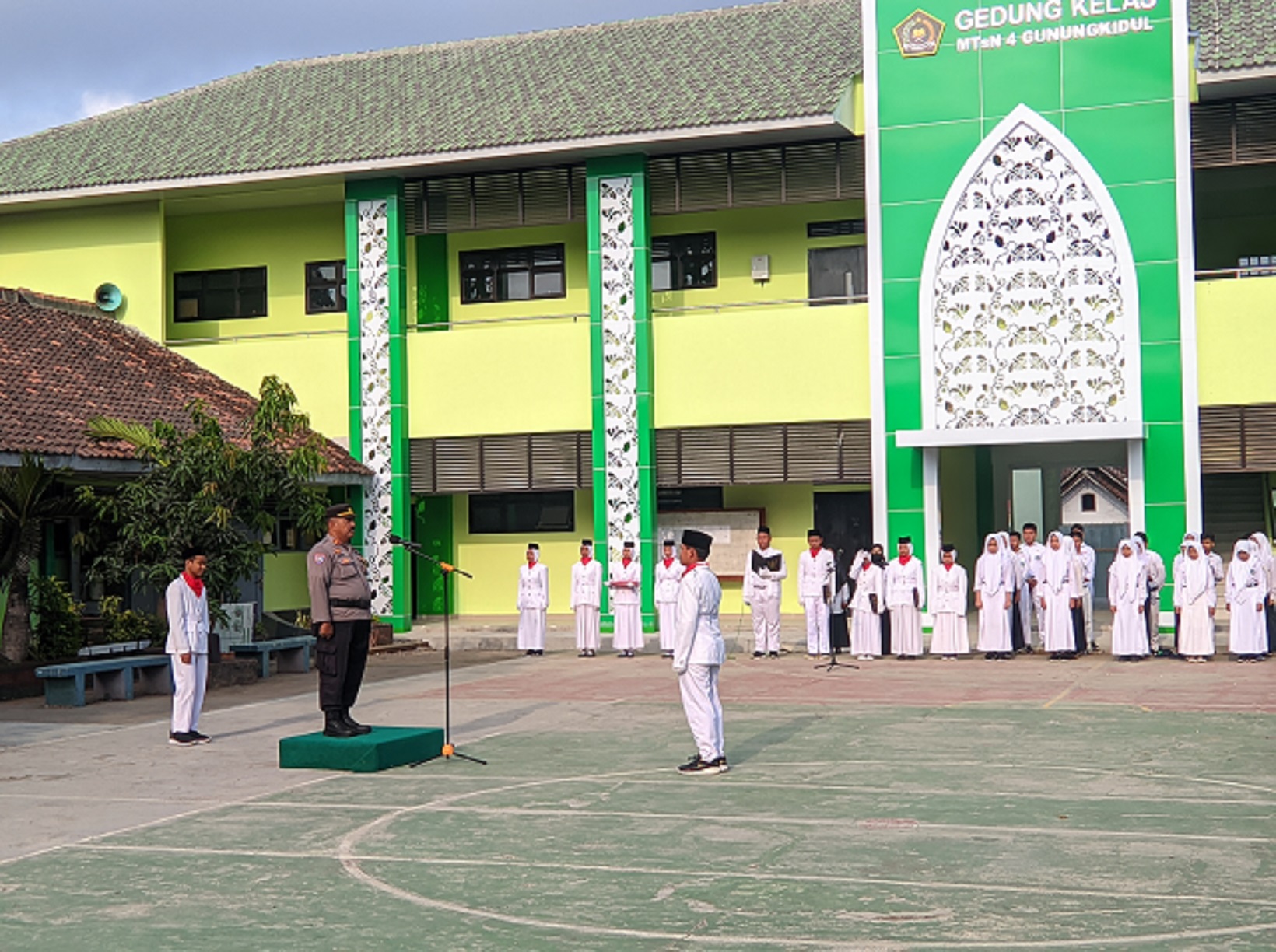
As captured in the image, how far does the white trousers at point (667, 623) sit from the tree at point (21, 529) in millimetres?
8085

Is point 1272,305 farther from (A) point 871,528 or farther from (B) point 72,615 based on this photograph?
(B) point 72,615

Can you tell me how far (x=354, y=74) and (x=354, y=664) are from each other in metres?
18.9

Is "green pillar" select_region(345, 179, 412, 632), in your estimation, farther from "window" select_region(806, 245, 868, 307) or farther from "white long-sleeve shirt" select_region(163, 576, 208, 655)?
"white long-sleeve shirt" select_region(163, 576, 208, 655)

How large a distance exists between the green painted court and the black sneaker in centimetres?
15

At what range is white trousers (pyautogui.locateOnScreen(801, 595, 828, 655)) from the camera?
20.6 meters

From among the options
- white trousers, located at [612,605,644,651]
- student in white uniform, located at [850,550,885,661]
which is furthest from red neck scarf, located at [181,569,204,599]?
student in white uniform, located at [850,550,885,661]

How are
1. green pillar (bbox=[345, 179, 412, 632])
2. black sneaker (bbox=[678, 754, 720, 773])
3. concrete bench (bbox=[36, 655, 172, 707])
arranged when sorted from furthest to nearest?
green pillar (bbox=[345, 179, 412, 632])
concrete bench (bbox=[36, 655, 172, 707])
black sneaker (bbox=[678, 754, 720, 773])

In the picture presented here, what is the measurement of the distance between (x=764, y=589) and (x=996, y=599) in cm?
291

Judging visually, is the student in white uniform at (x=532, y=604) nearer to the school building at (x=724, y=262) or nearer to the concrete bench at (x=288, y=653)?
the school building at (x=724, y=262)

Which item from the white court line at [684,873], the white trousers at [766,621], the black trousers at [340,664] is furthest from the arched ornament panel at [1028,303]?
the white court line at [684,873]

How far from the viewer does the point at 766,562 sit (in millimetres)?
20500

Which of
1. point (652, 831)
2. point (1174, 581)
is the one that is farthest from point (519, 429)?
point (652, 831)

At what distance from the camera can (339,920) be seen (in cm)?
671

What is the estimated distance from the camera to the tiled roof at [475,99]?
23.4 meters
